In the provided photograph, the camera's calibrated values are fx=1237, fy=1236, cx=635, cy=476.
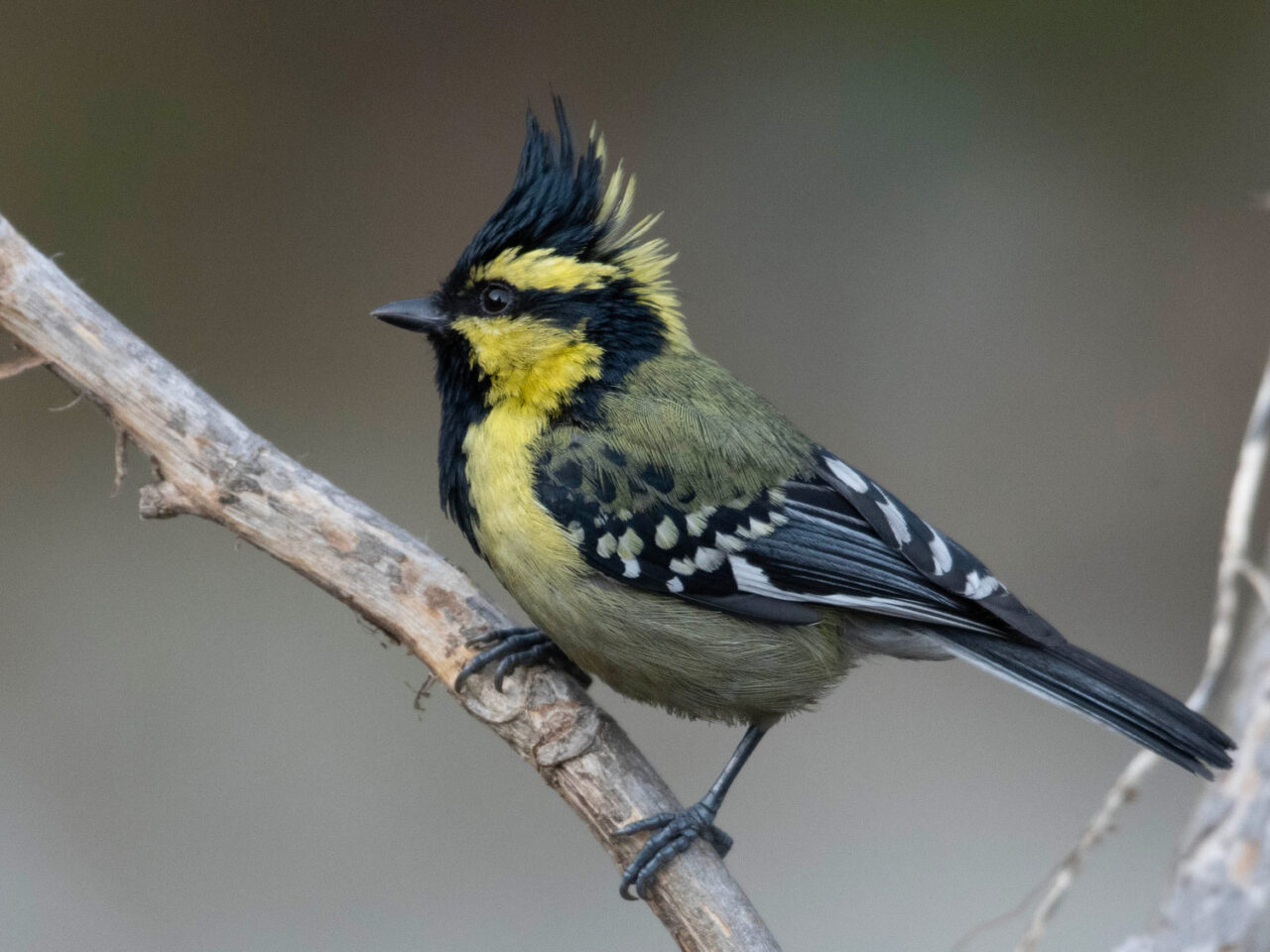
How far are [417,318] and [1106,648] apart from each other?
350 cm

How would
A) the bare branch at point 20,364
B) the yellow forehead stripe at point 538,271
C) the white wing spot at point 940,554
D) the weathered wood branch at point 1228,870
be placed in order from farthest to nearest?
the yellow forehead stripe at point 538,271 < the white wing spot at point 940,554 < the bare branch at point 20,364 < the weathered wood branch at point 1228,870

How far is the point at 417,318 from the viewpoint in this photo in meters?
2.62

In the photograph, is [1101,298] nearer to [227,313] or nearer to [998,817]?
[998,817]

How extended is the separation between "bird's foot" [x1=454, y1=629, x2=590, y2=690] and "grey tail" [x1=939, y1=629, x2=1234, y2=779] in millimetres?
813

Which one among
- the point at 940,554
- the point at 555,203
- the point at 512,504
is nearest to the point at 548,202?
the point at 555,203

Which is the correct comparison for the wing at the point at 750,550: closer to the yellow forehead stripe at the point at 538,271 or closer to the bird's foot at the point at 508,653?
the bird's foot at the point at 508,653

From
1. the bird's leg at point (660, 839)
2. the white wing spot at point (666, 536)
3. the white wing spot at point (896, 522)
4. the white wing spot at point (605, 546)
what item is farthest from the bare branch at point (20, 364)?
the white wing spot at point (896, 522)

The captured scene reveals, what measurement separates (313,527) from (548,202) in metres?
0.83

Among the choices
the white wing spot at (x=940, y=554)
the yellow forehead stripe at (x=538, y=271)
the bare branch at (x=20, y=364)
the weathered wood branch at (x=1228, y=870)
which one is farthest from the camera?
the yellow forehead stripe at (x=538, y=271)

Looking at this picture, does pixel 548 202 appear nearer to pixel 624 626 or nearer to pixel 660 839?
pixel 624 626

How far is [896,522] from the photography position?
2580mm

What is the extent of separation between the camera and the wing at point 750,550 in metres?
2.38

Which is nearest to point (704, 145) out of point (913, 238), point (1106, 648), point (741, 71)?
point (741, 71)

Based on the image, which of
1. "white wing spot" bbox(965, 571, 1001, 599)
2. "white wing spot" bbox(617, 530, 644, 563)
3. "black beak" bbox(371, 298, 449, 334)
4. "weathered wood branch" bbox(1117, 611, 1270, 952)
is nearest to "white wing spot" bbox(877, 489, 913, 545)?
"white wing spot" bbox(965, 571, 1001, 599)
